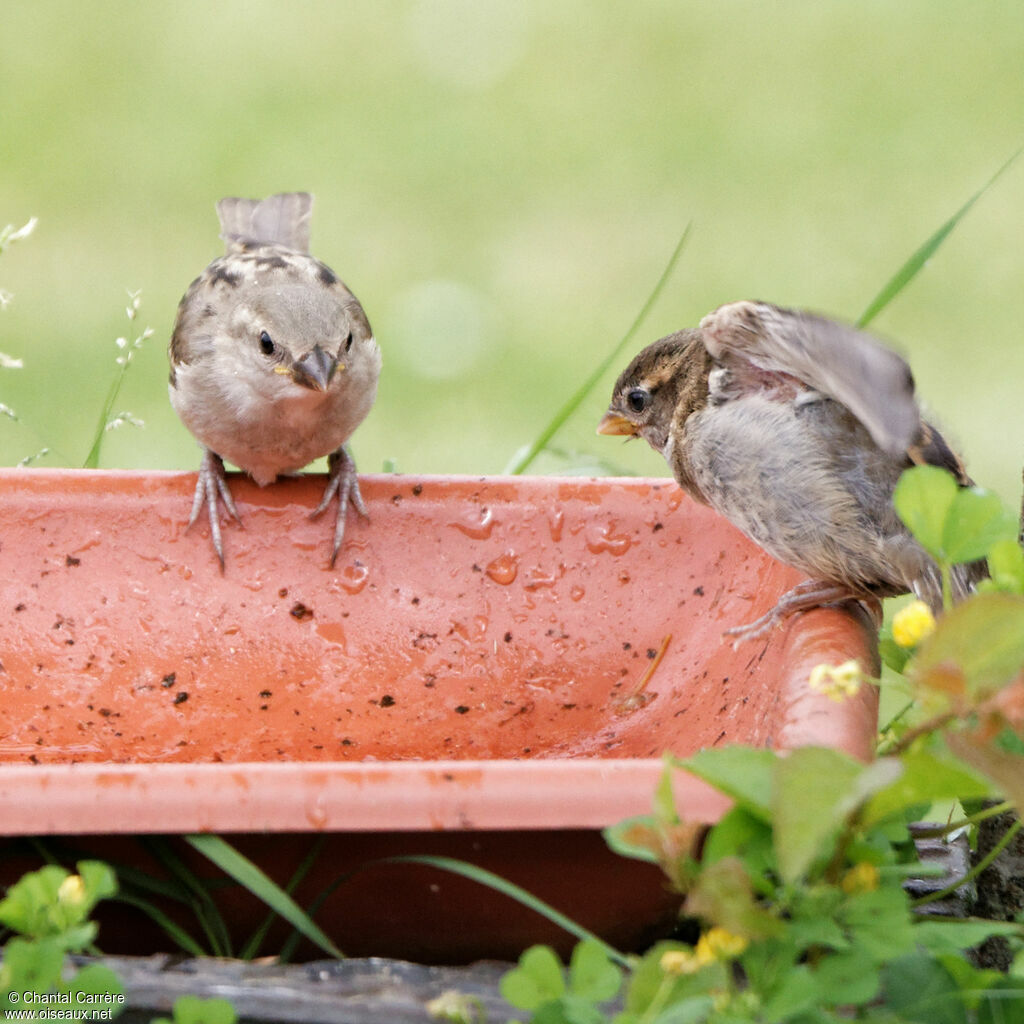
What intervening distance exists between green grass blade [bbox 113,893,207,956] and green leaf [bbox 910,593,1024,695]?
3.10 ft

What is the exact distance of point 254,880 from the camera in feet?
5.85

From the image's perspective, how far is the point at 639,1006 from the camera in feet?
5.12

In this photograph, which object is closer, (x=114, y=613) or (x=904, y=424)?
(x=904, y=424)

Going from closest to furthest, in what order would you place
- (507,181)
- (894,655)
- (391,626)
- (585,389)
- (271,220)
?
(894,655)
(391,626)
(585,389)
(271,220)
(507,181)

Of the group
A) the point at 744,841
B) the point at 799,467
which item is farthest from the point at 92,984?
the point at 799,467

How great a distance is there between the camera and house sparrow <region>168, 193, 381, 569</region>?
3238 millimetres

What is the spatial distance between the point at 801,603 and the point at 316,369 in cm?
119

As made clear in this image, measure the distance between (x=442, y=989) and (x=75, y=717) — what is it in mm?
1066

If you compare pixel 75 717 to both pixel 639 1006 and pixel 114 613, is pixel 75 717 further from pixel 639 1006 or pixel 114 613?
pixel 639 1006

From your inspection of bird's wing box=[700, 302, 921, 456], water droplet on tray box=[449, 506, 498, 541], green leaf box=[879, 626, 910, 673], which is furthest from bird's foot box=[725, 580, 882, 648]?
water droplet on tray box=[449, 506, 498, 541]

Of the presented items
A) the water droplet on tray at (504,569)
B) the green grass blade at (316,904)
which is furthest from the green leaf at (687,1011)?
the water droplet on tray at (504,569)

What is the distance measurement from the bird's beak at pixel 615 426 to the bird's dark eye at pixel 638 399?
49 millimetres

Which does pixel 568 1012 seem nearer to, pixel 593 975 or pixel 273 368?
pixel 593 975

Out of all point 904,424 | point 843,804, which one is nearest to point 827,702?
point 904,424
